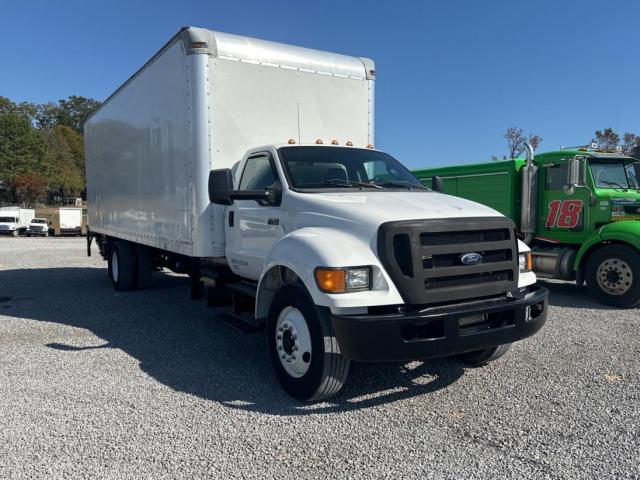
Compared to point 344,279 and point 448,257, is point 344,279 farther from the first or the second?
point 448,257

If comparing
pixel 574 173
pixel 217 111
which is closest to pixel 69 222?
pixel 217 111

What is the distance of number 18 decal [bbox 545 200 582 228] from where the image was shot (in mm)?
9164

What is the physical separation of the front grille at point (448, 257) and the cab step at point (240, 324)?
1.80 metres

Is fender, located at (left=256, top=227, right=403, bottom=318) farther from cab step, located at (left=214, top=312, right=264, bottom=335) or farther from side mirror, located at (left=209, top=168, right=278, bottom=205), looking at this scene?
cab step, located at (left=214, top=312, right=264, bottom=335)

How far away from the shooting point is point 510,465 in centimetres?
311

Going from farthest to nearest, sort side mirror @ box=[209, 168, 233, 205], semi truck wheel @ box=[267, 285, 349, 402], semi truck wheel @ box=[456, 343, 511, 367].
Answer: semi truck wheel @ box=[456, 343, 511, 367]
side mirror @ box=[209, 168, 233, 205]
semi truck wheel @ box=[267, 285, 349, 402]

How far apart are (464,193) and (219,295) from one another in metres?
7.07

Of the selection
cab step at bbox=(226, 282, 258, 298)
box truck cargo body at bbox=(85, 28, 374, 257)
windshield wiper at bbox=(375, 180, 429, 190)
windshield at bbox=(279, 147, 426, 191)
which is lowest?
cab step at bbox=(226, 282, 258, 298)

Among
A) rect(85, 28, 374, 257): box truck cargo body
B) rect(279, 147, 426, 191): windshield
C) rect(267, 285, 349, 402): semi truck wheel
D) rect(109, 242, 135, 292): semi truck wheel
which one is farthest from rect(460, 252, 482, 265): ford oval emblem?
rect(109, 242, 135, 292): semi truck wheel

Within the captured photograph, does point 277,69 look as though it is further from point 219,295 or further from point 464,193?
point 464,193

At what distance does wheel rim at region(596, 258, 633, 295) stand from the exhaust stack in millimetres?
1560

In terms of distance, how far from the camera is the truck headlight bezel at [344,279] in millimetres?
3644

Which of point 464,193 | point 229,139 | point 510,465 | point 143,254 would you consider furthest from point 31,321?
point 464,193

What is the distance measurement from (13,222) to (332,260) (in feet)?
142
